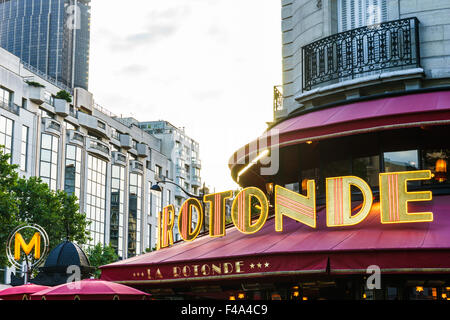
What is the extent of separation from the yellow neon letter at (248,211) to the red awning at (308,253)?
0.25 meters

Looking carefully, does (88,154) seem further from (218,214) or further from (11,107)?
(218,214)

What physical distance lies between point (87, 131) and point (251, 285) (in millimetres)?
65086

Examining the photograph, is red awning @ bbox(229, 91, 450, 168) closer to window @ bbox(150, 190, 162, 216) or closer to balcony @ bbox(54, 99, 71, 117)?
balcony @ bbox(54, 99, 71, 117)

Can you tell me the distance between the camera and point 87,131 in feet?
262

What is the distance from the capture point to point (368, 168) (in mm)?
15703

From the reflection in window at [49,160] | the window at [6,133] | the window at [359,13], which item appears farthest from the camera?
the reflection in window at [49,160]

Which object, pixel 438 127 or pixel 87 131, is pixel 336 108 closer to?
pixel 438 127

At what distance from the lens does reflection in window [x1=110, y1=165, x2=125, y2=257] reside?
276ft

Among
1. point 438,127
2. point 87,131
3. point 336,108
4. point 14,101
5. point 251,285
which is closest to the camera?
point 438,127

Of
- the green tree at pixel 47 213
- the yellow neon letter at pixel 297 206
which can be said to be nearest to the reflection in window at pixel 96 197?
the green tree at pixel 47 213

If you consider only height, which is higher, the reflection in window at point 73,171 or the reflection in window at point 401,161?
the reflection in window at point 73,171

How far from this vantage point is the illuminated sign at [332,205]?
42.9ft

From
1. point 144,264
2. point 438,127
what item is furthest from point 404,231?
point 144,264

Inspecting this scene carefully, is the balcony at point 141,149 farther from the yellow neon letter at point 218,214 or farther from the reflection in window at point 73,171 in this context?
the yellow neon letter at point 218,214
